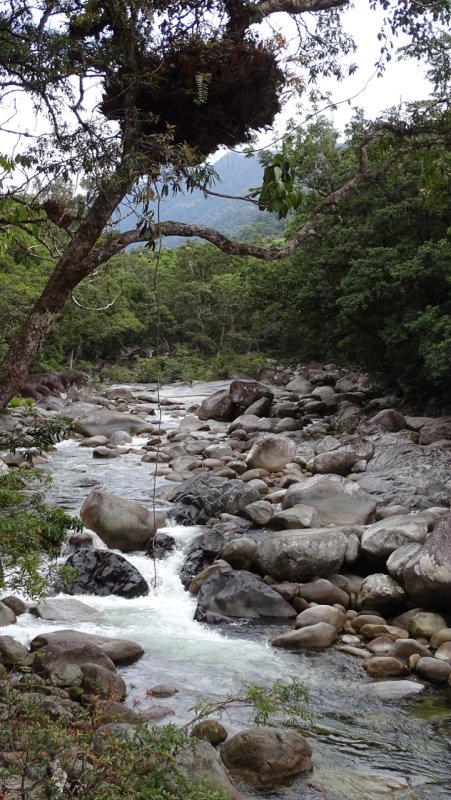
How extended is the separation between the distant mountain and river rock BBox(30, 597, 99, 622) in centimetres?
411

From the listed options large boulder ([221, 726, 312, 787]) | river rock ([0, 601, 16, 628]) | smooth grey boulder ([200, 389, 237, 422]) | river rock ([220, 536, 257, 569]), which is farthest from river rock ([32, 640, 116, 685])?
smooth grey boulder ([200, 389, 237, 422])

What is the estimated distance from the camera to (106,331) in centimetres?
3547

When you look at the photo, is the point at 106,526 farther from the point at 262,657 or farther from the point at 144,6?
the point at 144,6

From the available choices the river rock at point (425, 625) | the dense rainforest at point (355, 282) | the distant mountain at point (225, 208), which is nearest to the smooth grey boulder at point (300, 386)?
the dense rainforest at point (355, 282)

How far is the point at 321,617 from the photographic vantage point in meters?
7.68

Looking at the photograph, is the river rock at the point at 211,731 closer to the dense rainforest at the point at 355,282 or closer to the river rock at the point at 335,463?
the dense rainforest at the point at 355,282

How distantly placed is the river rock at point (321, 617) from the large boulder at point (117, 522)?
302 centimetres

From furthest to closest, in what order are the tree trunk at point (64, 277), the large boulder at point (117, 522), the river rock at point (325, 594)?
the large boulder at point (117, 522)
the river rock at point (325, 594)
the tree trunk at point (64, 277)

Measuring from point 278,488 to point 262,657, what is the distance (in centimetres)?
634

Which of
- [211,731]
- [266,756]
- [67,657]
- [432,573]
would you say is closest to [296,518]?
[432,573]

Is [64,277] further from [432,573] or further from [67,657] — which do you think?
[432,573]

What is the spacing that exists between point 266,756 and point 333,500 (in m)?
Answer: 6.43

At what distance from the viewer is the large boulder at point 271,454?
14.8 metres

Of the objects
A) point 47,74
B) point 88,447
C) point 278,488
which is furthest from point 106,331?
point 47,74
